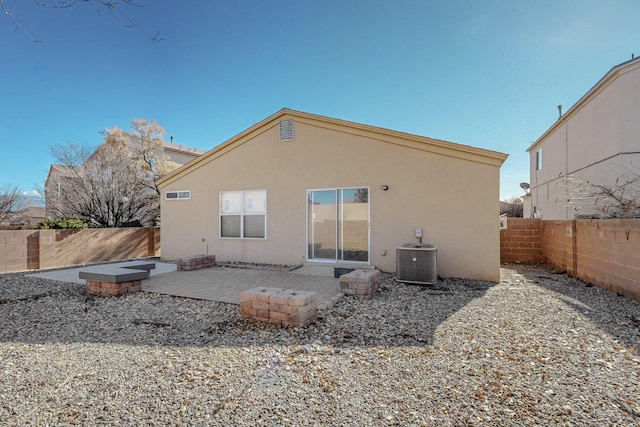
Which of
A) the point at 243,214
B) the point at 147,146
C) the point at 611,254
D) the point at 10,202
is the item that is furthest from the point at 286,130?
the point at 10,202

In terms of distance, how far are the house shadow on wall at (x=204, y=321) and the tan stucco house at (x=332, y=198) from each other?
6.06 ft

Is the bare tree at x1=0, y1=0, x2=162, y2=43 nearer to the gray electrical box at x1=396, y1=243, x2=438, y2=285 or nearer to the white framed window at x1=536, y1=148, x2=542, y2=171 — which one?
the gray electrical box at x1=396, y1=243, x2=438, y2=285

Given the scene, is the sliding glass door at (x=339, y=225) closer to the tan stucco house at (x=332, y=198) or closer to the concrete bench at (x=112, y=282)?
the tan stucco house at (x=332, y=198)

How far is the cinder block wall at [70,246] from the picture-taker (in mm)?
9102

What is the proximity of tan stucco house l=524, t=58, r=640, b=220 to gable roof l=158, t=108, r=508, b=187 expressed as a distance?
420 cm

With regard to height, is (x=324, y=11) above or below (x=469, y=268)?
above

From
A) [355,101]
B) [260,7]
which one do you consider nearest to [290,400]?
[260,7]

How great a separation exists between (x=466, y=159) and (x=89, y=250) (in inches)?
503

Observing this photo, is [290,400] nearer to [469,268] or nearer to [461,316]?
[461,316]

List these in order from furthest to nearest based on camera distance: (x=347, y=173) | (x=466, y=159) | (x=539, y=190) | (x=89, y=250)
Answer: (x=539, y=190)
(x=89, y=250)
(x=347, y=173)
(x=466, y=159)

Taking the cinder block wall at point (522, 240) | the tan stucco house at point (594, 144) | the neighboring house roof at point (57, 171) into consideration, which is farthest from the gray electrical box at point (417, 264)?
the neighboring house roof at point (57, 171)

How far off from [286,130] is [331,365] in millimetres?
7341

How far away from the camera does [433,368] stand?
2893 millimetres

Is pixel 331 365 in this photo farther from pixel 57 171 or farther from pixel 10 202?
pixel 10 202
